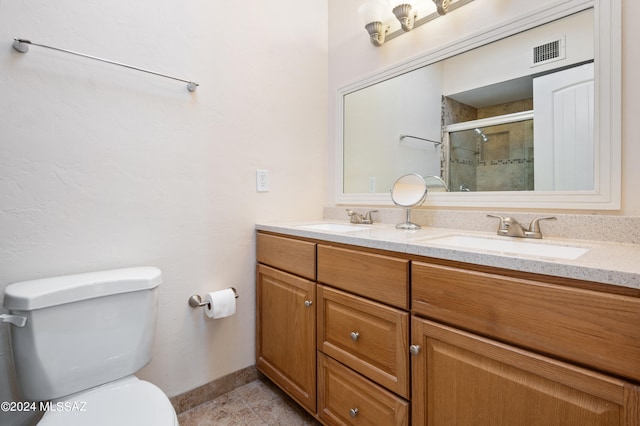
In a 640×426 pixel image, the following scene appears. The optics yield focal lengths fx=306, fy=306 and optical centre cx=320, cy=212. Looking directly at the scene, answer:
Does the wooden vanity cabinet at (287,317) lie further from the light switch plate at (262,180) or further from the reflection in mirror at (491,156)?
the reflection in mirror at (491,156)

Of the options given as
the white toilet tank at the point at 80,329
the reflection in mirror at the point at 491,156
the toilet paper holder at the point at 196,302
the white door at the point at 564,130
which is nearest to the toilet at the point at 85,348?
the white toilet tank at the point at 80,329

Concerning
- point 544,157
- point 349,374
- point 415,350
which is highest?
point 544,157

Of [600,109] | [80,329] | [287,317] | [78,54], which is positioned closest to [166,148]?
[78,54]

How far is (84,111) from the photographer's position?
1194mm

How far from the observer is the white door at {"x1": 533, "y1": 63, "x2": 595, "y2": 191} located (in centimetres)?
109

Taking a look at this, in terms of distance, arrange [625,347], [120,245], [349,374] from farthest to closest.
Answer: [120,245], [349,374], [625,347]

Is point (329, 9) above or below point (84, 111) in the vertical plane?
above

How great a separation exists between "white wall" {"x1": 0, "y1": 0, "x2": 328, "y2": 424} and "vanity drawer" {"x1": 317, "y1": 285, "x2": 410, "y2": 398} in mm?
623

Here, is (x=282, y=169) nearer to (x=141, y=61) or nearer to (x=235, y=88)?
(x=235, y=88)

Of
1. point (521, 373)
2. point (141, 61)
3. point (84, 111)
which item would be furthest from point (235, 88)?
point (521, 373)

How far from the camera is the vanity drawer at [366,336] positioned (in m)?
0.97

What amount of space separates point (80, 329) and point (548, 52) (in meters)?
1.95

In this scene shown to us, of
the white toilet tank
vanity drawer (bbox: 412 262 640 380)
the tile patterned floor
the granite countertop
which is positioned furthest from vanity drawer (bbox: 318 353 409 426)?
the white toilet tank

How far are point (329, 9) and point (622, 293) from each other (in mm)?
2143
